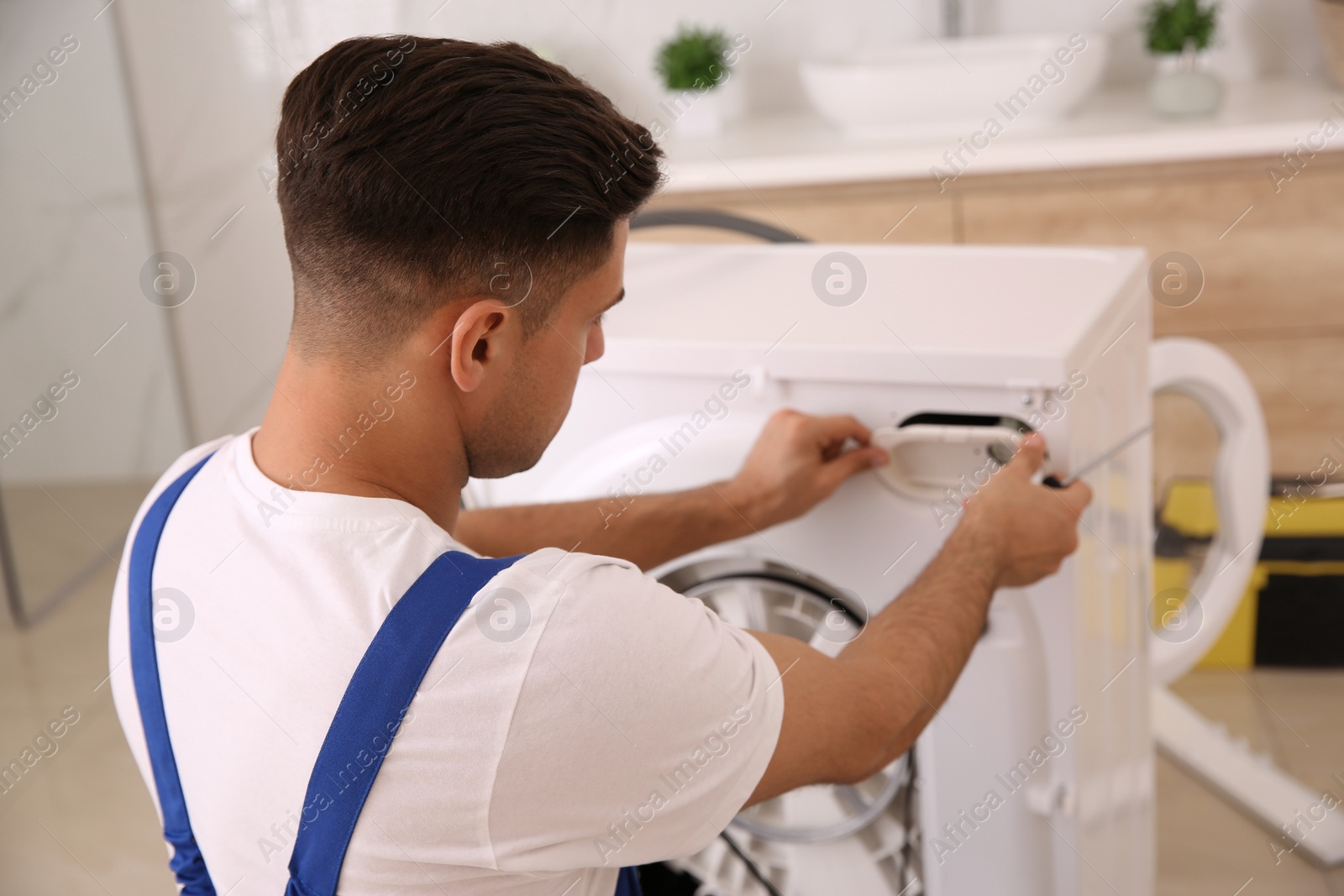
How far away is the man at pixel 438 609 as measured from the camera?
26.0 inches

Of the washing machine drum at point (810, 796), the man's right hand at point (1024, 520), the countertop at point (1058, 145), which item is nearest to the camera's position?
the man's right hand at point (1024, 520)

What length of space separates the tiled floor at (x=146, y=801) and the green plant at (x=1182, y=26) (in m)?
1.10

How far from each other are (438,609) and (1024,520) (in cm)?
45

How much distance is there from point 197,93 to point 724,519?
2308 millimetres

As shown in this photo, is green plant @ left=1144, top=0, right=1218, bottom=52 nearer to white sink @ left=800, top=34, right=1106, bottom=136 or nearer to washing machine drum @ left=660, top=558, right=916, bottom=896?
white sink @ left=800, top=34, right=1106, bottom=136

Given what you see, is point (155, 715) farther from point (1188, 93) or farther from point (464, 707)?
point (1188, 93)

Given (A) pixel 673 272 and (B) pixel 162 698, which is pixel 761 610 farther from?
(B) pixel 162 698

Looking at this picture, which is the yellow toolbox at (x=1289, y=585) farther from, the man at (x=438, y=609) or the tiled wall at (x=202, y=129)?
the man at (x=438, y=609)

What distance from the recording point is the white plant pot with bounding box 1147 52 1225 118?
204 cm

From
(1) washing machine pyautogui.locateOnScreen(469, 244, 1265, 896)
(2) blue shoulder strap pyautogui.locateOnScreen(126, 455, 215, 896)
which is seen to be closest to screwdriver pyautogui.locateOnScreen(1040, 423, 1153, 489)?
(1) washing machine pyautogui.locateOnScreen(469, 244, 1265, 896)

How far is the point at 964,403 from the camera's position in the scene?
37.8 inches

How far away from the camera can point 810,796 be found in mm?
1085

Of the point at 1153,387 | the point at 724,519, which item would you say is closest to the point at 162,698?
the point at 724,519

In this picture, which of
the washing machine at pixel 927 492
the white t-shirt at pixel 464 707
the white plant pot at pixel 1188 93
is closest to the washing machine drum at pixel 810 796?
the washing machine at pixel 927 492
